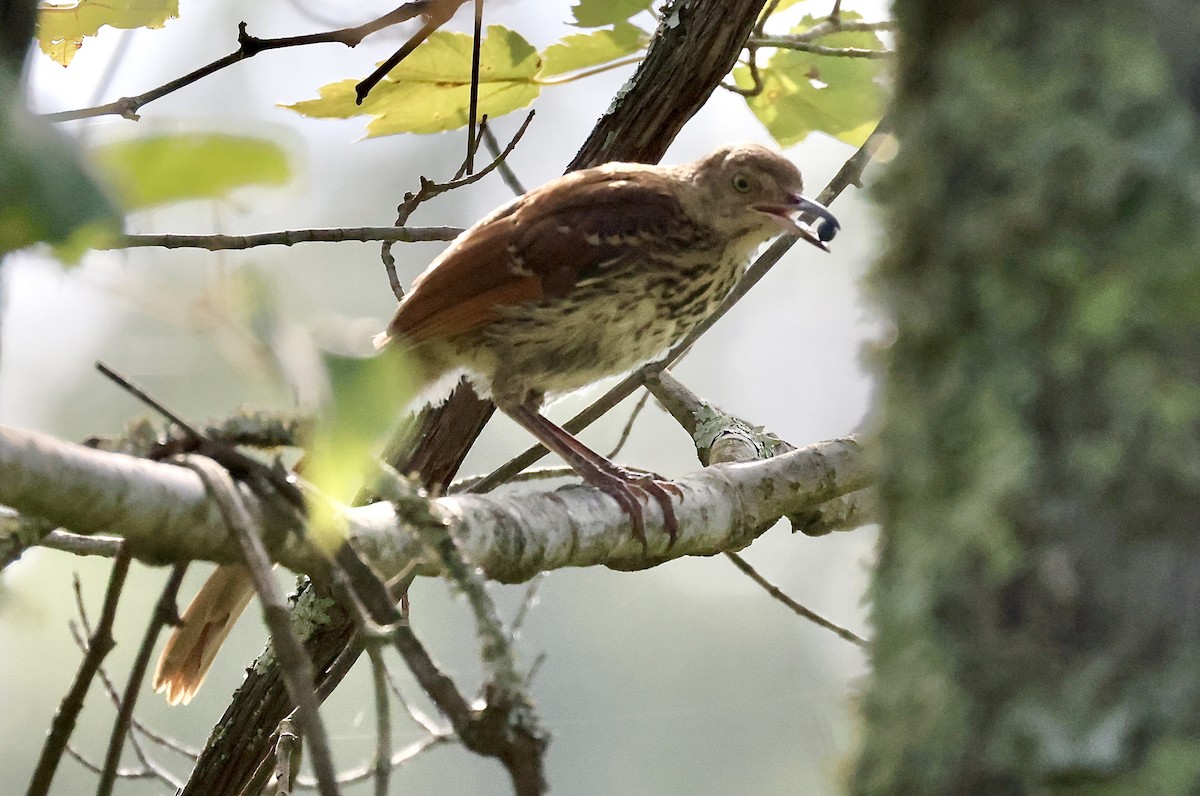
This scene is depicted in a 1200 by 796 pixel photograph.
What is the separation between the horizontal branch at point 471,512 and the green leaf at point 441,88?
90cm

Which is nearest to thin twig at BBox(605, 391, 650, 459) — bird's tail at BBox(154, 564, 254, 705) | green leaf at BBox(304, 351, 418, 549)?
bird's tail at BBox(154, 564, 254, 705)

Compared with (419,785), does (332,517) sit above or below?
below

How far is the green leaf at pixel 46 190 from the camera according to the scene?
59 centimetres

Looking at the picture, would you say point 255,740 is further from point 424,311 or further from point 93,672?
point 93,672

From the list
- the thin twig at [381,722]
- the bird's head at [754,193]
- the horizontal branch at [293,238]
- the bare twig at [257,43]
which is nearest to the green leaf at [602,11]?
the bare twig at [257,43]

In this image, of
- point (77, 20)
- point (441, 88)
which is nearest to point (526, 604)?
point (441, 88)

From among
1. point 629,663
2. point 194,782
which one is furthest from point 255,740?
point 629,663

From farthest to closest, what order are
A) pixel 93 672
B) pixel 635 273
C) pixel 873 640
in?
pixel 635 273 → pixel 93 672 → pixel 873 640

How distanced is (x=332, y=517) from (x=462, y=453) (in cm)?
221

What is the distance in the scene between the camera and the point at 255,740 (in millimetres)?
2877

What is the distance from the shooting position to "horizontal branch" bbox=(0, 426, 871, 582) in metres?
1.10

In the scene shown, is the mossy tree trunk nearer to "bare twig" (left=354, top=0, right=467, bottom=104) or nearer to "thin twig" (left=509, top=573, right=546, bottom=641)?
"bare twig" (left=354, top=0, right=467, bottom=104)

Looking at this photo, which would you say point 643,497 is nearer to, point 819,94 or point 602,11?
point 602,11

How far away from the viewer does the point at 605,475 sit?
9.41 feet
